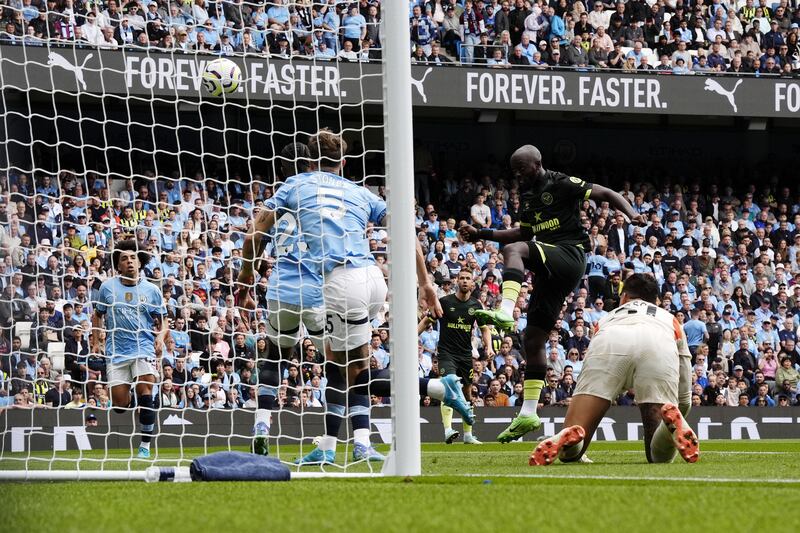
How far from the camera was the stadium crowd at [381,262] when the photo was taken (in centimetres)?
909

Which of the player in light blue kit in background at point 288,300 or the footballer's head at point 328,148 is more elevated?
the footballer's head at point 328,148

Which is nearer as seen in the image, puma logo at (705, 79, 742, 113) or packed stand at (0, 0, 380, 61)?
packed stand at (0, 0, 380, 61)

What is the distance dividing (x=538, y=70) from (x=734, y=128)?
6.52 m

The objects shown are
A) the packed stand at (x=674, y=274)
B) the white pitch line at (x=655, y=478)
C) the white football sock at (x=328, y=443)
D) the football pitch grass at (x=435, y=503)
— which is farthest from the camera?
the packed stand at (x=674, y=274)

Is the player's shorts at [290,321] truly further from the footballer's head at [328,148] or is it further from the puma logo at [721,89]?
the puma logo at [721,89]

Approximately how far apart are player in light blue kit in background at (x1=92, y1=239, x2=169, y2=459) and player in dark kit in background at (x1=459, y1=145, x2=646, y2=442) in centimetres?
258

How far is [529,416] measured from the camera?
851cm

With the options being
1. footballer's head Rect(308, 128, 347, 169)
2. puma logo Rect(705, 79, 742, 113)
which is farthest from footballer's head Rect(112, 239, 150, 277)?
puma logo Rect(705, 79, 742, 113)

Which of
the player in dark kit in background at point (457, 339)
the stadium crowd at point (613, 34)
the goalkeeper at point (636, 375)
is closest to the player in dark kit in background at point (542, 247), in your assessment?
the goalkeeper at point (636, 375)

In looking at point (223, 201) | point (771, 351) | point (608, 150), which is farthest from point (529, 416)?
point (608, 150)

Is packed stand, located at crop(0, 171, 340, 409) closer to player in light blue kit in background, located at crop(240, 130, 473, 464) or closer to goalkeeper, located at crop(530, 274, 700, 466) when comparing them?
player in light blue kit in background, located at crop(240, 130, 473, 464)

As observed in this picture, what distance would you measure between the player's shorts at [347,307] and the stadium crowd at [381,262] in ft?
1.42

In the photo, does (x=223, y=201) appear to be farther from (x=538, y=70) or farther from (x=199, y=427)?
(x=538, y=70)

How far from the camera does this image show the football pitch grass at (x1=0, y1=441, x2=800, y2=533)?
3.59 meters
